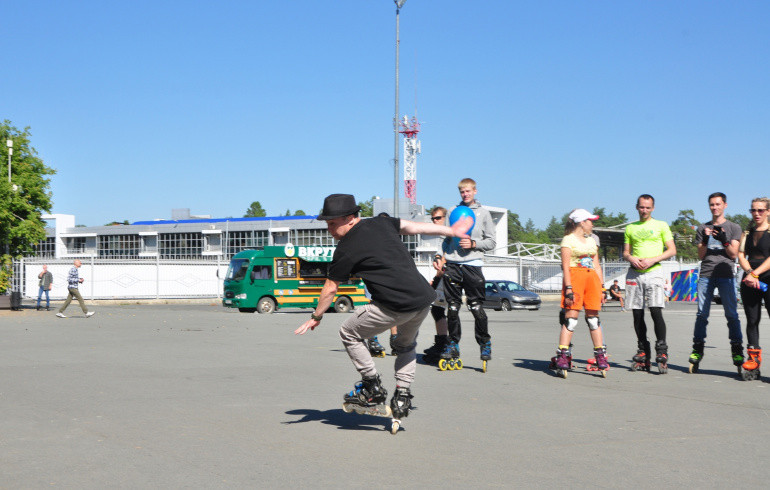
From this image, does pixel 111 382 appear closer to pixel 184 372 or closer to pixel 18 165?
pixel 184 372

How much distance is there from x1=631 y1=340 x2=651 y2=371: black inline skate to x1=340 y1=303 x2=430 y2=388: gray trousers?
4051 millimetres

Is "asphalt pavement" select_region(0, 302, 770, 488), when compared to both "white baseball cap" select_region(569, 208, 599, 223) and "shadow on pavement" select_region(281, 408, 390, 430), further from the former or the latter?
"white baseball cap" select_region(569, 208, 599, 223)

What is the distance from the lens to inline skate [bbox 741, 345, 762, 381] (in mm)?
7910

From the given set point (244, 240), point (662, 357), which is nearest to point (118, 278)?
point (662, 357)

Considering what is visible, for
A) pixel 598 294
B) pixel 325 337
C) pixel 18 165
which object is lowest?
pixel 325 337

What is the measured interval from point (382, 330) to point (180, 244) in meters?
82.7

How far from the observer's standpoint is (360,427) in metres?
5.54

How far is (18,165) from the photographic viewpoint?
26.2 m

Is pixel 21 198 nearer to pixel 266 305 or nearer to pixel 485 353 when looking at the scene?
pixel 266 305

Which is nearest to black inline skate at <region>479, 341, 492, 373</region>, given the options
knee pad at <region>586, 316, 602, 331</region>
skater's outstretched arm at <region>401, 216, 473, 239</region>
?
knee pad at <region>586, 316, 602, 331</region>

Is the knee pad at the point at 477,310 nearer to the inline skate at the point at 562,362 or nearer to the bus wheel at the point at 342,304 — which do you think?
the inline skate at the point at 562,362

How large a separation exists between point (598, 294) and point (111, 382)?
4.99 m

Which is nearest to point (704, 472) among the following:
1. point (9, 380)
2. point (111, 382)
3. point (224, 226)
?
point (111, 382)

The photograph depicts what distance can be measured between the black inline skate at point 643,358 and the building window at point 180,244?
256 ft
